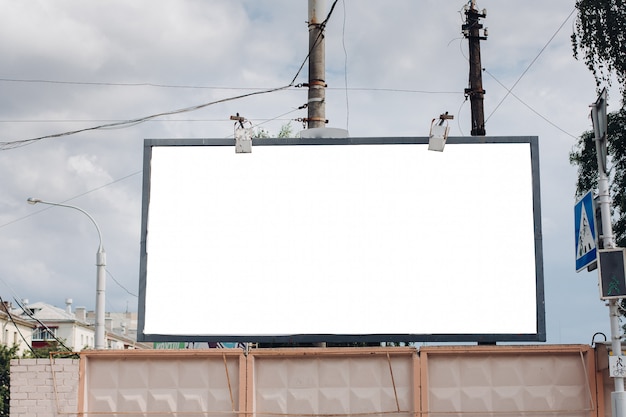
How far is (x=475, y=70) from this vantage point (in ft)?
82.7

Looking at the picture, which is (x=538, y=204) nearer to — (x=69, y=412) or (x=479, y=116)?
(x=69, y=412)

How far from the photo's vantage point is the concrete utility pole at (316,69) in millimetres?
17406

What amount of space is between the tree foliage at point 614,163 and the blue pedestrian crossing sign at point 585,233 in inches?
688

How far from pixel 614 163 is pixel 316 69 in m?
16.2

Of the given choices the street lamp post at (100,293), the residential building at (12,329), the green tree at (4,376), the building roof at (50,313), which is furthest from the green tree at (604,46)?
the building roof at (50,313)

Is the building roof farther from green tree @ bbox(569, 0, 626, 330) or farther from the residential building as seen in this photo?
green tree @ bbox(569, 0, 626, 330)

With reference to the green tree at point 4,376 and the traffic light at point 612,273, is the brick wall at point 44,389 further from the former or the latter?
the green tree at point 4,376

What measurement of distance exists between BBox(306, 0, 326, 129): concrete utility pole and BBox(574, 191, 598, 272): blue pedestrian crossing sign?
261 inches

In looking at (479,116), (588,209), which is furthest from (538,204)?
(479,116)

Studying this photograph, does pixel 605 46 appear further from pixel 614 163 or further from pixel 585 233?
pixel 585 233

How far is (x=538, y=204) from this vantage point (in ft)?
45.7

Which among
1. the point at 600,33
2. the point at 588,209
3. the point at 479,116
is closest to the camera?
the point at 588,209

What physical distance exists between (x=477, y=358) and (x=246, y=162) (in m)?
4.98

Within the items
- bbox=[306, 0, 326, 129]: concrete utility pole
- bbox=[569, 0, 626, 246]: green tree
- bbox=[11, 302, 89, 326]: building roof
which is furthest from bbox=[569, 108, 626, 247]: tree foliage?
bbox=[11, 302, 89, 326]: building roof
